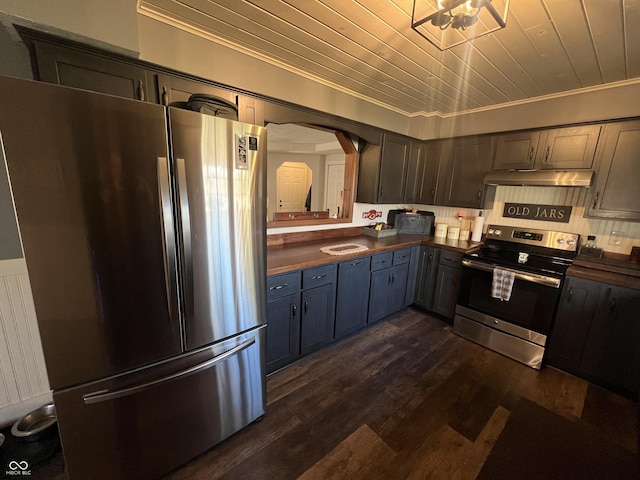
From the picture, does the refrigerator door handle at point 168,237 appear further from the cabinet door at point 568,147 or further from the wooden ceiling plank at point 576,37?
the cabinet door at point 568,147

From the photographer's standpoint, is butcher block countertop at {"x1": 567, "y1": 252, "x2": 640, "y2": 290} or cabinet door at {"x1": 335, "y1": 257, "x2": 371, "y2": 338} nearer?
butcher block countertop at {"x1": 567, "y1": 252, "x2": 640, "y2": 290}

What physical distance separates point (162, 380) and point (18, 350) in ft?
3.61

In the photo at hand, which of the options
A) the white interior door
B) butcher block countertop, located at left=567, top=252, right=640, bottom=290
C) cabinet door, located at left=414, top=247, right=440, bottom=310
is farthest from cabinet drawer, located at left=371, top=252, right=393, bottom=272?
the white interior door

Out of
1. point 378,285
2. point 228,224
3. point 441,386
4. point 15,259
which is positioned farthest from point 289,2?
point 441,386

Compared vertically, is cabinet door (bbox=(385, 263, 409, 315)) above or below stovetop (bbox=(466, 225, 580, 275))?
below

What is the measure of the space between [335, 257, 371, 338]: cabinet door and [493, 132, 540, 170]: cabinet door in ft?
5.97

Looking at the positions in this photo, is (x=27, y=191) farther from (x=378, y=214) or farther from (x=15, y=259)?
(x=378, y=214)

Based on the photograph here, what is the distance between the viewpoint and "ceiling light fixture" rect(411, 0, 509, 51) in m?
1.09

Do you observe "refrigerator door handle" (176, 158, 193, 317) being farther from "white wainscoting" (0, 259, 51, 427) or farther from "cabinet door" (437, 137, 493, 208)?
"cabinet door" (437, 137, 493, 208)

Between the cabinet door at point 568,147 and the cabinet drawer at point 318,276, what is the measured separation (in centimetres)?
232

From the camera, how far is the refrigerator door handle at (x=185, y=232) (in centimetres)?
115

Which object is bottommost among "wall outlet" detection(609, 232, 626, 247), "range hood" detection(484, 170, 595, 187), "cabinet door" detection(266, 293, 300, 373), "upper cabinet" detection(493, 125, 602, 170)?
"cabinet door" detection(266, 293, 300, 373)

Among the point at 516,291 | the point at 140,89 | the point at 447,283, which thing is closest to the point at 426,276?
the point at 447,283

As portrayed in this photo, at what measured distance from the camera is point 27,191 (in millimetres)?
921
